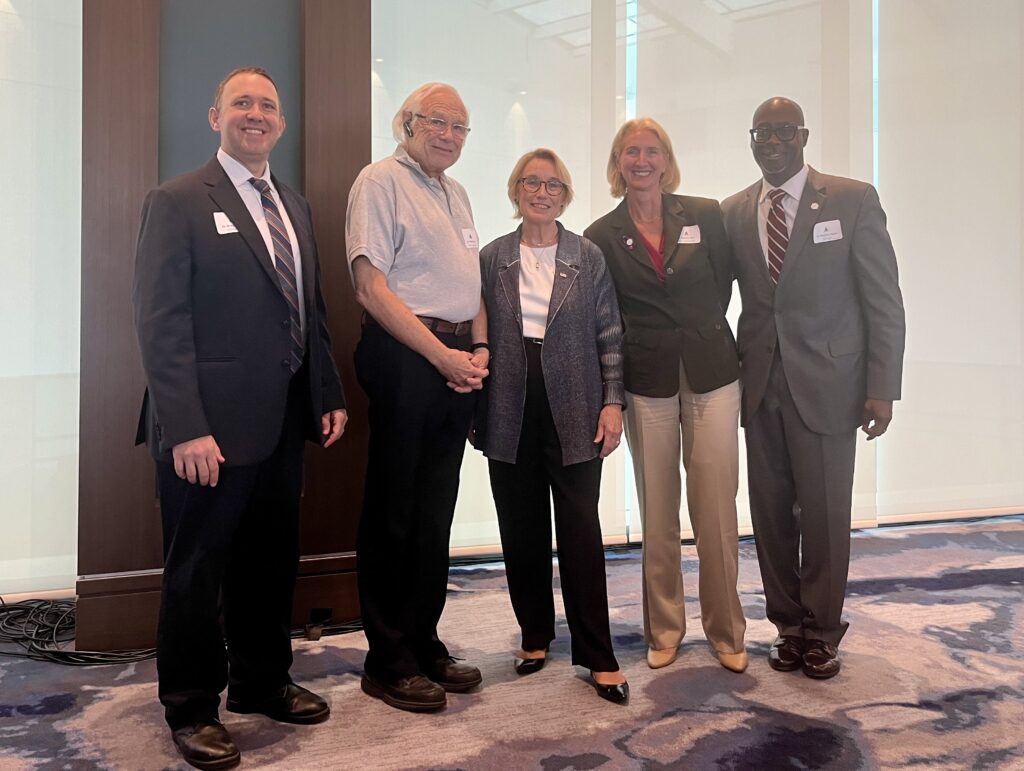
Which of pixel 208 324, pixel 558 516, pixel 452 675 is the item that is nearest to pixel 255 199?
pixel 208 324

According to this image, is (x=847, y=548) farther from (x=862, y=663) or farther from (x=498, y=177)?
(x=498, y=177)

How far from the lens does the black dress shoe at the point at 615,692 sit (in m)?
2.03

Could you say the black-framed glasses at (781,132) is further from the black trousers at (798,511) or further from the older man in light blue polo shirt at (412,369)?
the older man in light blue polo shirt at (412,369)

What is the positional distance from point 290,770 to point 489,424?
1004 millimetres

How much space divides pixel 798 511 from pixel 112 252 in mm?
2464

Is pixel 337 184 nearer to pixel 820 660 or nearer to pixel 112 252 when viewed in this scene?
pixel 112 252

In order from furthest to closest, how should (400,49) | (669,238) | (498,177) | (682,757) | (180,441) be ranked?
(498,177) < (400,49) < (669,238) < (682,757) < (180,441)

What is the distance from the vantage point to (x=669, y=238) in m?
2.29

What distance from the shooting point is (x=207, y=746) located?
5.53 ft

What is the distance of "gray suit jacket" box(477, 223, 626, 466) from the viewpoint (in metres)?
2.11

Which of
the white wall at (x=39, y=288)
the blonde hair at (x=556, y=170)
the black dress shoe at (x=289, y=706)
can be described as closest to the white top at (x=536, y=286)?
the blonde hair at (x=556, y=170)

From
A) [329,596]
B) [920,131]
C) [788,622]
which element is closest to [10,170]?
[329,596]

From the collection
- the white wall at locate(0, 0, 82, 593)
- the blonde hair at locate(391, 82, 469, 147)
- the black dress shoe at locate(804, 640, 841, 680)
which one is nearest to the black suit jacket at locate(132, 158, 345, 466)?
the blonde hair at locate(391, 82, 469, 147)

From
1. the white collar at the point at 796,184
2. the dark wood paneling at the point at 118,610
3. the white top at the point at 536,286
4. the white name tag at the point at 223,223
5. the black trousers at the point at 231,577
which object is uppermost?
the white collar at the point at 796,184
